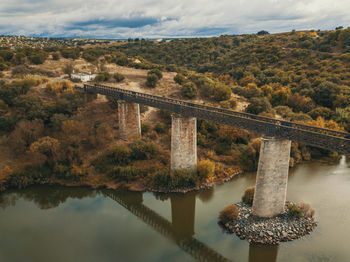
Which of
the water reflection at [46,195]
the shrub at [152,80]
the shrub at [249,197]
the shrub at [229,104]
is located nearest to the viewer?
the shrub at [249,197]

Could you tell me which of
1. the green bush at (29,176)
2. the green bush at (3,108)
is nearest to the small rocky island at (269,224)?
the green bush at (29,176)

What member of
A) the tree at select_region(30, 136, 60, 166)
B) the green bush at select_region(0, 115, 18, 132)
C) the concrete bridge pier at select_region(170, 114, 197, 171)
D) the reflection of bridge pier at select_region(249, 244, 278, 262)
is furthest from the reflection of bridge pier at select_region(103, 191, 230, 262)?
the green bush at select_region(0, 115, 18, 132)

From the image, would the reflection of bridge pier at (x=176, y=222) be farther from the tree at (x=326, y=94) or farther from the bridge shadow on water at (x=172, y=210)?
the tree at (x=326, y=94)

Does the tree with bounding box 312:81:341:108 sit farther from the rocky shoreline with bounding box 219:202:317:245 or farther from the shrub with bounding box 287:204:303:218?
the shrub with bounding box 287:204:303:218

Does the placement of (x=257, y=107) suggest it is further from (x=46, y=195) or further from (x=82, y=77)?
(x=82, y=77)

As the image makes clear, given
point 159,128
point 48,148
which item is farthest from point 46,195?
point 159,128

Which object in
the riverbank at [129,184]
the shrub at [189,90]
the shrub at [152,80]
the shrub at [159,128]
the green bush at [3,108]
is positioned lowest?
the riverbank at [129,184]

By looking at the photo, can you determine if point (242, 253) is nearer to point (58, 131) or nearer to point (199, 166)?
point (199, 166)
